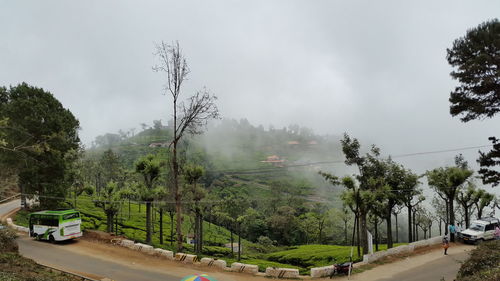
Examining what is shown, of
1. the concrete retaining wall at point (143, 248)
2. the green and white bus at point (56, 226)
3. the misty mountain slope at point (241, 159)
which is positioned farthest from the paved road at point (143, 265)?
the misty mountain slope at point (241, 159)

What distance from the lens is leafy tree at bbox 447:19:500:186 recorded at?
17562mm

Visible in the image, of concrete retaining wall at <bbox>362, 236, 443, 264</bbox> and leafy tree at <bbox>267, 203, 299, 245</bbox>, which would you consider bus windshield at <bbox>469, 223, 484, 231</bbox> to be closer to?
concrete retaining wall at <bbox>362, 236, 443, 264</bbox>

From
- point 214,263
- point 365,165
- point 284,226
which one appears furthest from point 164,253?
point 284,226

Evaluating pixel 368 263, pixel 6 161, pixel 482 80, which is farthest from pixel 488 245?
pixel 6 161

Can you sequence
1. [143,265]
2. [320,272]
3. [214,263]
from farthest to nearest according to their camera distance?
[143,265] → [214,263] → [320,272]

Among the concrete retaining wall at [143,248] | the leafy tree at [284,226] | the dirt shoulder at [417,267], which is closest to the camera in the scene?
the dirt shoulder at [417,267]

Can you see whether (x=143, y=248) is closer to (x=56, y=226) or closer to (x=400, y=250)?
(x=56, y=226)

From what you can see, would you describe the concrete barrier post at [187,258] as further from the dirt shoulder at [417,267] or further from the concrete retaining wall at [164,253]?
the dirt shoulder at [417,267]

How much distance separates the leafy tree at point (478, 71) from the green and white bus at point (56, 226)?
2848cm

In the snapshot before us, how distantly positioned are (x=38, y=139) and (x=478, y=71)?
1334 inches

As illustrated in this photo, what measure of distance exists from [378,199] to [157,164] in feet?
55.7

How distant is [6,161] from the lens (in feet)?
94.5

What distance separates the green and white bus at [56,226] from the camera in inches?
933

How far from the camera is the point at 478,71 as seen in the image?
713 inches
